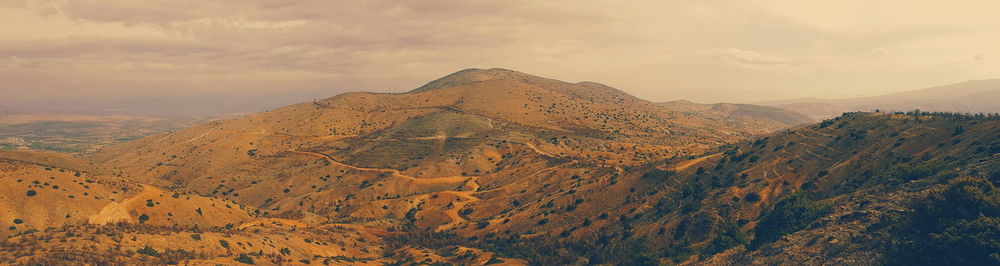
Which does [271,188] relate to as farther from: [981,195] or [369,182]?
[981,195]

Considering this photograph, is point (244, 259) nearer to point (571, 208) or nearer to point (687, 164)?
point (571, 208)

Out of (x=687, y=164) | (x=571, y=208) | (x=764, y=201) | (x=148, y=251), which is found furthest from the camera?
(x=687, y=164)

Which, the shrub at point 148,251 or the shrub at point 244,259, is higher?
the shrub at point 148,251

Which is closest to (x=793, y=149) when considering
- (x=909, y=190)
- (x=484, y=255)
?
(x=909, y=190)

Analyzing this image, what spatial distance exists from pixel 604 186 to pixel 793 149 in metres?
31.5

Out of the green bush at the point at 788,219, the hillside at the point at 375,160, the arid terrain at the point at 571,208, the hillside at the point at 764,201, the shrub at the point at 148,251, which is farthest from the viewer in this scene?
the hillside at the point at 375,160

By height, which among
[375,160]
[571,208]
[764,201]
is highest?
[764,201]

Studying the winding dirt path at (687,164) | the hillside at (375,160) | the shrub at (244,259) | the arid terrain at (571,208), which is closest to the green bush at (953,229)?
the arid terrain at (571,208)

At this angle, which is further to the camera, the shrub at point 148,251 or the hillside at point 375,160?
the hillside at point 375,160

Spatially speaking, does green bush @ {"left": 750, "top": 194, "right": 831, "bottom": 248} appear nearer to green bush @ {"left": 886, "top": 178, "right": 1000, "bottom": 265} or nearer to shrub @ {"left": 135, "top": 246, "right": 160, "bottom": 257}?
green bush @ {"left": 886, "top": 178, "right": 1000, "bottom": 265}

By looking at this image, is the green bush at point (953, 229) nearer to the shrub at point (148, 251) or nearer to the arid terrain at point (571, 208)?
the arid terrain at point (571, 208)

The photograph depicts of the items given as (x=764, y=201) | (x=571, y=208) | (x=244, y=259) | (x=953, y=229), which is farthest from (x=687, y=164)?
(x=244, y=259)

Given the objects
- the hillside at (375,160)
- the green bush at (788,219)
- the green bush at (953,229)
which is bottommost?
the hillside at (375,160)

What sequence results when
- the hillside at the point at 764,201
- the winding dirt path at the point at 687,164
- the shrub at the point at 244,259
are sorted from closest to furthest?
the hillside at the point at 764,201 < the shrub at the point at 244,259 < the winding dirt path at the point at 687,164
